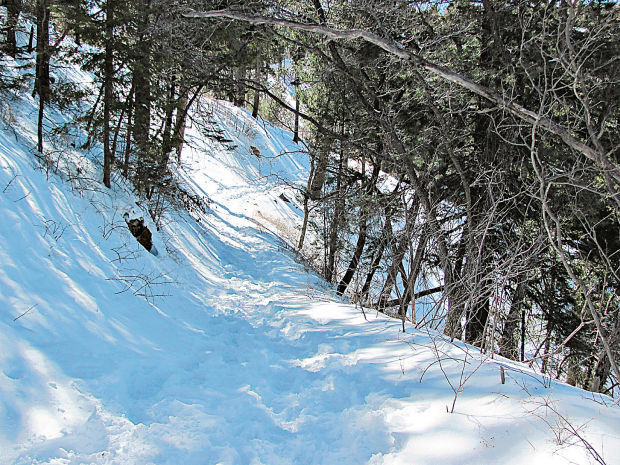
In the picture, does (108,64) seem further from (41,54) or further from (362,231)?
(362,231)

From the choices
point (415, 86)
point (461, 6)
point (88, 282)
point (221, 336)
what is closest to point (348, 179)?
point (415, 86)

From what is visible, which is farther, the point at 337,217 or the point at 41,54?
the point at 337,217

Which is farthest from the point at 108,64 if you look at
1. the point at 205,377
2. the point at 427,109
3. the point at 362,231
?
the point at 362,231

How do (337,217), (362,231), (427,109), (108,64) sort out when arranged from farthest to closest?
(337,217)
(362,231)
(427,109)
(108,64)

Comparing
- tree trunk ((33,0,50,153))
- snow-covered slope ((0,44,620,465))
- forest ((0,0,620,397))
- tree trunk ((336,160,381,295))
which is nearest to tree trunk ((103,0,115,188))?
forest ((0,0,620,397))

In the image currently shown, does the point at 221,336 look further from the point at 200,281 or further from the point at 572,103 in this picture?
the point at 572,103

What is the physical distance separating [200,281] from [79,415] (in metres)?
4.44

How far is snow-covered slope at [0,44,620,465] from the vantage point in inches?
89.5

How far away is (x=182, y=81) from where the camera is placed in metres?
9.63

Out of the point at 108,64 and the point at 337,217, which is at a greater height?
the point at 108,64

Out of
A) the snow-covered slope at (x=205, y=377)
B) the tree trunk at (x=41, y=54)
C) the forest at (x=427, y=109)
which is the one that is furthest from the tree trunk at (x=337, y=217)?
the tree trunk at (x=41, y=54)

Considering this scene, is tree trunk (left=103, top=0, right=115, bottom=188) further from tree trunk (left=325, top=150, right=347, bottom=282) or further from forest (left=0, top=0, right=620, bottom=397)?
tree trunk (left=325, top=150, right=347, bottom=282)

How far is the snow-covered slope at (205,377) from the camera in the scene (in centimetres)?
227

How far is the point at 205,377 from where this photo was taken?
11.3 ft
